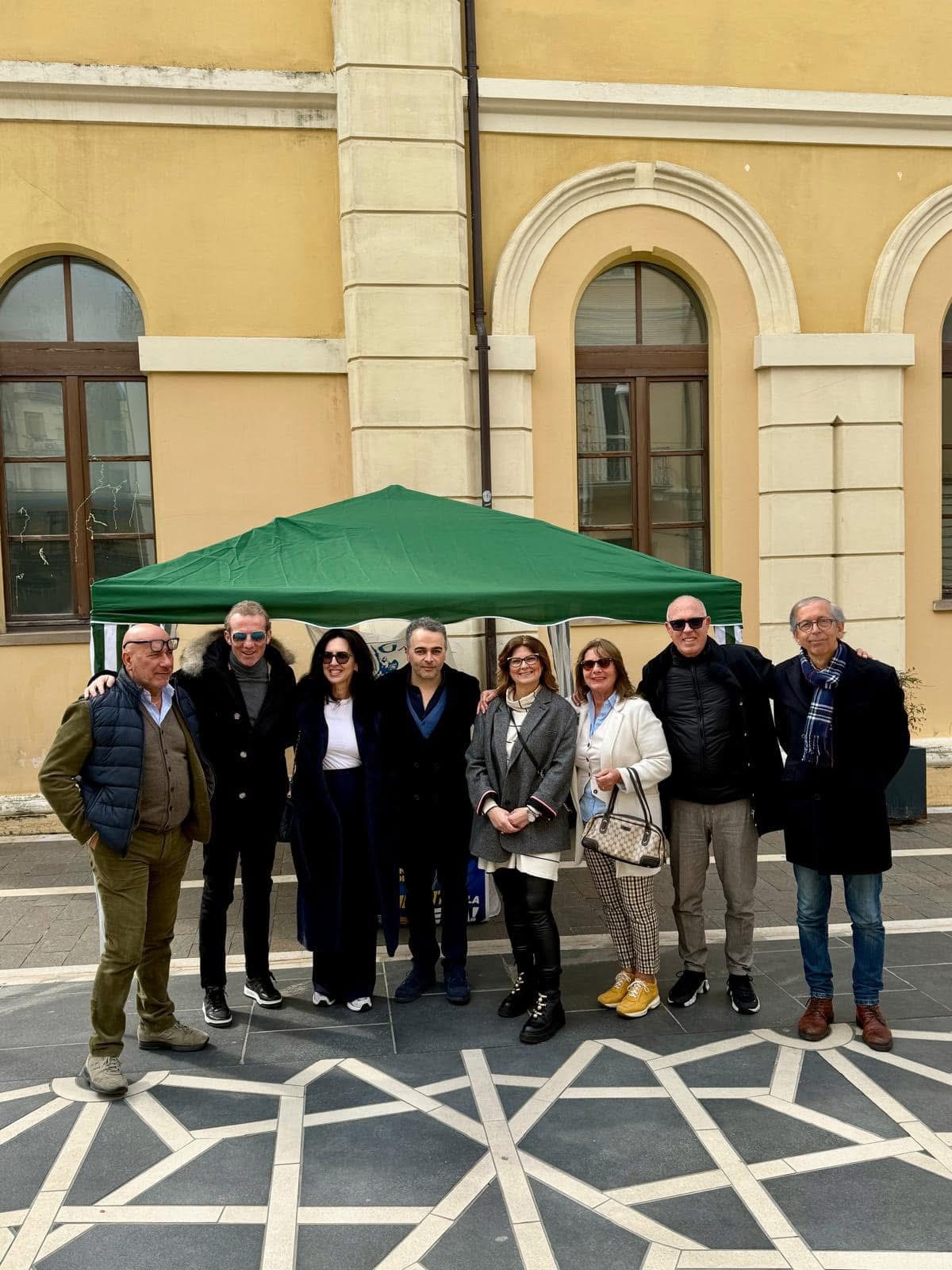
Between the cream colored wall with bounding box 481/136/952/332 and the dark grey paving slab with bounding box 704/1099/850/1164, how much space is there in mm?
6721

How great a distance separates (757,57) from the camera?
9.15 metres

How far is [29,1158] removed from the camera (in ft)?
12.6

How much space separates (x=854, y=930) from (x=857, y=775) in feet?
2.27

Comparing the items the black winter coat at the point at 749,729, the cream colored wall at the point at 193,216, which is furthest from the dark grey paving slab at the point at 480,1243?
the cream colored wall at the point at 193,216

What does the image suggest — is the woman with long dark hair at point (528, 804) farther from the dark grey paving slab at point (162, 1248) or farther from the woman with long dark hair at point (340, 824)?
the dark grey paving slab at point (162, 1248)

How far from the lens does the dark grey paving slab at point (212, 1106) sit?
4.12 m

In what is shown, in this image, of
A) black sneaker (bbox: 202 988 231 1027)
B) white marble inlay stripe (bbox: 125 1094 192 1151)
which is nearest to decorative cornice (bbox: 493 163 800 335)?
black sneaker (bbox: 202 988 231 1027)

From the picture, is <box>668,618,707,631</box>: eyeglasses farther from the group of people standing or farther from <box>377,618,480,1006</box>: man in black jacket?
<box>377,618,480,1006</box>: man in black jacket

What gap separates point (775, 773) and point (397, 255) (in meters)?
5.45

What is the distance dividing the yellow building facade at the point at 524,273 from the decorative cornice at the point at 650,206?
0.07ft

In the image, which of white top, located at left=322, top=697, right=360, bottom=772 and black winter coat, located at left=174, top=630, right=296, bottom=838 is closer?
black winter coat, located at left=174, top=630, right=296, bottom=838

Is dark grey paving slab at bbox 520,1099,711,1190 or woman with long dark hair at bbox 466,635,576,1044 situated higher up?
woman with long dark hair at bbox 466,635,576,1044

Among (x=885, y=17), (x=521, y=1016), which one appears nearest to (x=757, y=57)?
(x=885, y=17)

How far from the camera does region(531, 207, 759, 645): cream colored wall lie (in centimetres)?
905
